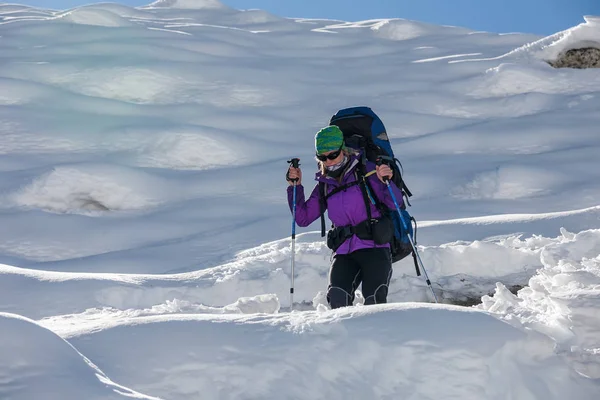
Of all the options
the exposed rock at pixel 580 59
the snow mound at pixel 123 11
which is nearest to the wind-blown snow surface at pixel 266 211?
the snow mound at pixel 123 11

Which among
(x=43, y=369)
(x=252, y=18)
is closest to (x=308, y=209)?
(x=43, y=369)

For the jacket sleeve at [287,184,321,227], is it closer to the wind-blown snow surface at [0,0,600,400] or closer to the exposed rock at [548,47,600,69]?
the wind-blown snow surface at [0,0,600,400]

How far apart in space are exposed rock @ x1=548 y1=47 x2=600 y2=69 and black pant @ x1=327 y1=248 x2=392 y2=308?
15922 millimetres

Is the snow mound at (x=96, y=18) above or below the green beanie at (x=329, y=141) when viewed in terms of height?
above

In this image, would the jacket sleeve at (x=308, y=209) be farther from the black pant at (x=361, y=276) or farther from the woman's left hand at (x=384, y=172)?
the woman's left hand at (x=384, y=172)

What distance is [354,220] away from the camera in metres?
5.16

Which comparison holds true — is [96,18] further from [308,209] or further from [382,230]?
[382,230]

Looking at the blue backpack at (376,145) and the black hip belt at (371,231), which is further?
the blue backpack at (376,145)

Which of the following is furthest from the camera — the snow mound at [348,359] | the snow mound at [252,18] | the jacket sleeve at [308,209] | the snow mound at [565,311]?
the snow mound at [252,18]

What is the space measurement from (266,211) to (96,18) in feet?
47.7

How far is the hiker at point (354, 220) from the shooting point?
16.6ft

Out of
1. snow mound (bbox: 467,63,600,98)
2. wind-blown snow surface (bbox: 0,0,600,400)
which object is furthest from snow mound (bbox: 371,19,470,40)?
snow mound (bbox: 467,63,600,98)

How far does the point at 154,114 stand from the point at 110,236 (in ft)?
20.0

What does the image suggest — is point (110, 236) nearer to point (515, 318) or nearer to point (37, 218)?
point (37, 218)
